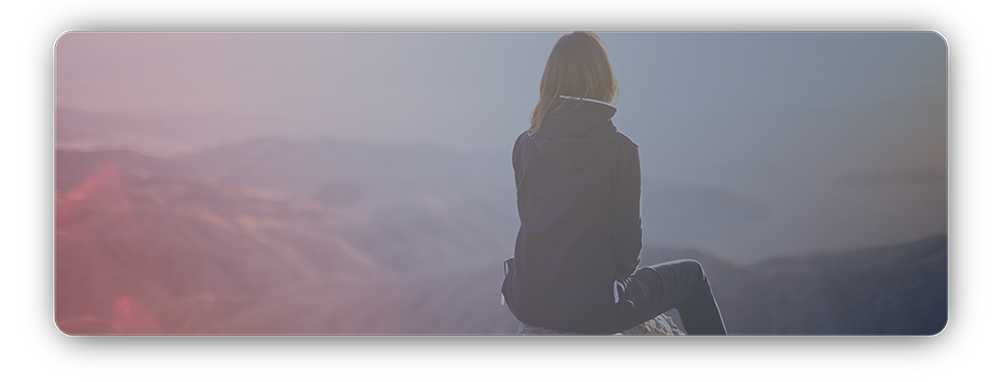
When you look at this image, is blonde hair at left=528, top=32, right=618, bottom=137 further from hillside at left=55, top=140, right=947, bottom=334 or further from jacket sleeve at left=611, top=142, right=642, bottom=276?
hillside at left=55, top=140, right=947, bottom=334

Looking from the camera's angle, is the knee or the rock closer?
the rock

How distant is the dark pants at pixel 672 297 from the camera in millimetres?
2043

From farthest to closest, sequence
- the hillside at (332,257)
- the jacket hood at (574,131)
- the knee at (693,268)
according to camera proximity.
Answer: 1. the hillside at (332,257)
2. the knee at (693,268)
3. the jacket hood at (574,131)

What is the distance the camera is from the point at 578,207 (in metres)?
1.92

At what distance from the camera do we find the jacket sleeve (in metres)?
1.96

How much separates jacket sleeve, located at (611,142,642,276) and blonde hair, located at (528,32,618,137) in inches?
9.2

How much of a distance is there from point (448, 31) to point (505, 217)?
0.92m

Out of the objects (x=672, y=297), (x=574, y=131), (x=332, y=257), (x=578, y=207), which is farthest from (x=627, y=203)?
(x=332, y=257)

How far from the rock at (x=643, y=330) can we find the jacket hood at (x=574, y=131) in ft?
1.88

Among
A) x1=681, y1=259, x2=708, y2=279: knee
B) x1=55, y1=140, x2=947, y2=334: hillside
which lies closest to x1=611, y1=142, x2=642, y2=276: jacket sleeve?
x1=681, y1=259, x2=708, y2=279: knee

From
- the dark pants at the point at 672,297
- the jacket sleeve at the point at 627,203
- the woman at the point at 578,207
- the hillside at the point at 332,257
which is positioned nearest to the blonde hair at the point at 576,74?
the woman at the point at 578,207

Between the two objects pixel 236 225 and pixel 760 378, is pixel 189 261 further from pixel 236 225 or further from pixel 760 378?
pixel 760 378

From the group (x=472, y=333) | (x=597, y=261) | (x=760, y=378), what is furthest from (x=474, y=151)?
(x=760, y=378)

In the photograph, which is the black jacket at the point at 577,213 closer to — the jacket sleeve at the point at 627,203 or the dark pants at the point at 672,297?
→ the jacket sleeve at the point at 627,203
